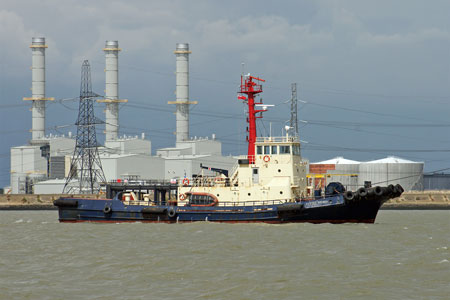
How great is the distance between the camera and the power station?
92.6m

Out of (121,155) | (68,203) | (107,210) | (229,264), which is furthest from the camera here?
(121,155)

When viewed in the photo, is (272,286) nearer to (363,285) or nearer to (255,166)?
(363,285)

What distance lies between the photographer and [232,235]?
106 feet

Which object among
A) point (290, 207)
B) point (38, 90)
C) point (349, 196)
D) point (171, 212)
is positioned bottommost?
point (171, 212)

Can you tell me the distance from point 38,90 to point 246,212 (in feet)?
231

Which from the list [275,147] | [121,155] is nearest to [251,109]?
[275,147]

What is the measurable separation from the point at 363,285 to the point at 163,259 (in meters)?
7.35

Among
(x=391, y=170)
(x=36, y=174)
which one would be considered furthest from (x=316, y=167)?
(x=36, y=174)

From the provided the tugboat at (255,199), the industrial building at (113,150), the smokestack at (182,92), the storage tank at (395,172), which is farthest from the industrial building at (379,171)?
the tugboat at (255,199)

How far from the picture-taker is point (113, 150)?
99.3 metres

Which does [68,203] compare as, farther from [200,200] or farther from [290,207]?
[290,207]

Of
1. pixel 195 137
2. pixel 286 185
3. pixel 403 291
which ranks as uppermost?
pixel 195 137

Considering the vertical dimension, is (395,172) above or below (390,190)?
above

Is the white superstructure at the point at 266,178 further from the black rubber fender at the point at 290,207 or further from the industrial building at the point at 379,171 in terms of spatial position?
the industrial building at the point at 379,171
